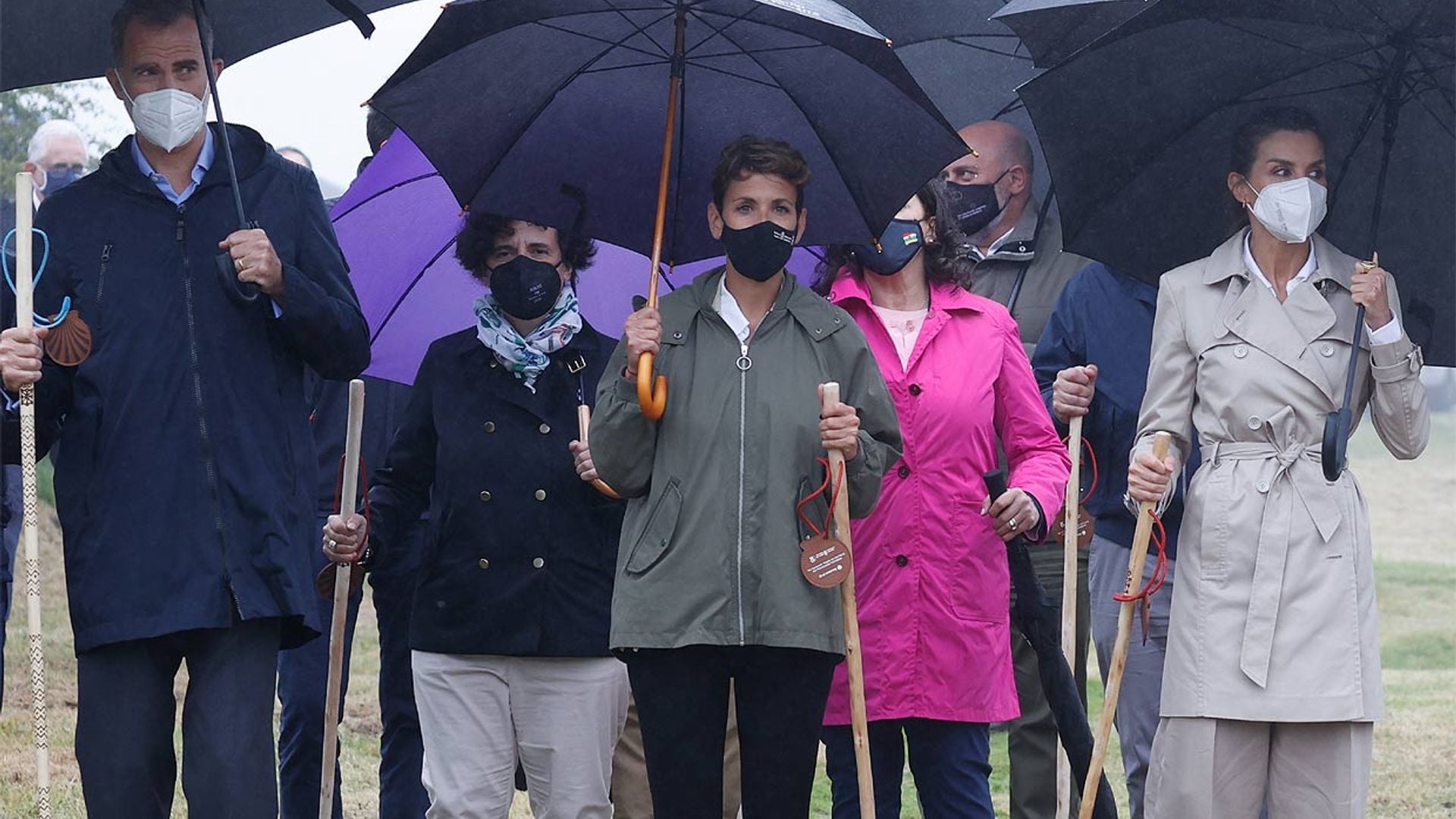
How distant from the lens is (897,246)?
245 inches

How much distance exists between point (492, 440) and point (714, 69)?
1.28 metres

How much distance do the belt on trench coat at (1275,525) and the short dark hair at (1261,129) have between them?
2.49 ft

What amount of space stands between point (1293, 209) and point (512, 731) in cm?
268

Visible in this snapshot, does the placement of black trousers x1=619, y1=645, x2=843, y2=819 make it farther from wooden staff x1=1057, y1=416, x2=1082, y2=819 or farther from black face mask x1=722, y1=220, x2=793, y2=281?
wooden staff x1=1057, y1=416, x2=1082, y2=819

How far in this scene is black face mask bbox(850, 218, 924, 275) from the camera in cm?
623

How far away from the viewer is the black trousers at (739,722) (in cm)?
525

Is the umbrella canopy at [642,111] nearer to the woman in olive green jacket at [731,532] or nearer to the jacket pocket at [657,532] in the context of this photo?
the woman in olive green jacket at [731,532]

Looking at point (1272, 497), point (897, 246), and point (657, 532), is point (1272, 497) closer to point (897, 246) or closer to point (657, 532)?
point (897, 246)

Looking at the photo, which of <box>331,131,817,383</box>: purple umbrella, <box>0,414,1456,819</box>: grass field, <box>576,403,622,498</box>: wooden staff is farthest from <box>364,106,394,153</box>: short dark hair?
<box>0,414,1456,819</box>: grass field

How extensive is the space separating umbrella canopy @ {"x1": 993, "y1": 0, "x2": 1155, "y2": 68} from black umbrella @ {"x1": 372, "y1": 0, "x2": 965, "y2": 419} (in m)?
0.73

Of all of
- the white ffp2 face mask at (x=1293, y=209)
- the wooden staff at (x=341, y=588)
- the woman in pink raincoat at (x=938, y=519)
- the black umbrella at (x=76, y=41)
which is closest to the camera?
the black umbrella at (x=76, y=41)

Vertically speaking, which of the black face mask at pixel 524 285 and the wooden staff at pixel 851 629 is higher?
the black face mask at pixel 524 285

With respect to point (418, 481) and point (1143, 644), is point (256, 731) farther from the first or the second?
point (1143, 644)

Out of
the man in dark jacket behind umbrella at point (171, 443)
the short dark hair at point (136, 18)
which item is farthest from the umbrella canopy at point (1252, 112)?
the short dark hair at point (136, 18)
